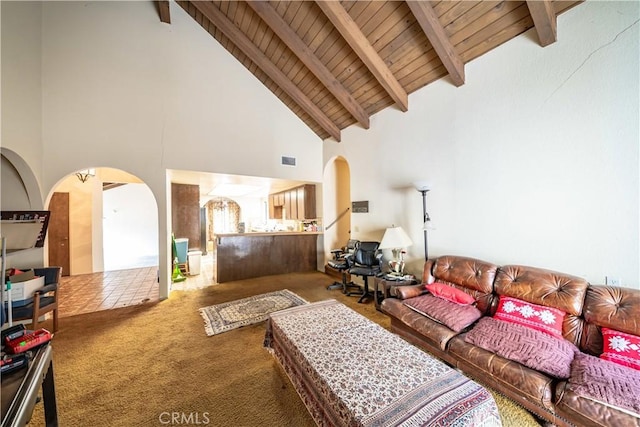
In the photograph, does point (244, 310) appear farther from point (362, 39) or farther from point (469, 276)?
point (362, 39)

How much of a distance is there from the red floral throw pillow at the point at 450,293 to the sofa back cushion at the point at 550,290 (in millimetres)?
272

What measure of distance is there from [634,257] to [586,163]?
83 centimetres

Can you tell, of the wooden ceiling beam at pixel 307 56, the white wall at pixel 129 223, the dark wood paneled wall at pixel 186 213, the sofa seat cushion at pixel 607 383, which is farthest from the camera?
the white wall at pixel 129 223

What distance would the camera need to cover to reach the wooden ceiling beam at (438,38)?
2.31 metres

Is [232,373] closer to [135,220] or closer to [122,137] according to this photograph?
[122,137]

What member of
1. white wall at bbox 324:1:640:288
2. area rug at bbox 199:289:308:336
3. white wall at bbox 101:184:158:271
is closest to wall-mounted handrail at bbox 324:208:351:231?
area rug at bbox 199:289:308:336

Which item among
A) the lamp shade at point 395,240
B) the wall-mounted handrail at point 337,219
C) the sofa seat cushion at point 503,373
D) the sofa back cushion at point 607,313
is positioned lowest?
the sofa seat cushion at point 503,373

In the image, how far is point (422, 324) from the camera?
2.06 meters

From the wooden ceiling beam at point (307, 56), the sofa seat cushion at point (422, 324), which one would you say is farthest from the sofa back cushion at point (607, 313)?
the wooden ceiling beam at point (307, 56)

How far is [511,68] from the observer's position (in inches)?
94.7

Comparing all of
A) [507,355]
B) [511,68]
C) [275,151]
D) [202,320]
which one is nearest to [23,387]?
[202,320]

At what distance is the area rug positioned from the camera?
2804mm

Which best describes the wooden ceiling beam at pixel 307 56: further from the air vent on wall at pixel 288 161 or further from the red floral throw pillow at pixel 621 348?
the red floral throw pillow at pixel 621 348

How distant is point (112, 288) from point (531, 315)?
20.1ft
